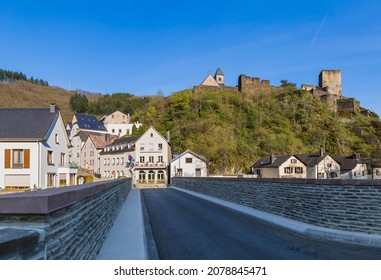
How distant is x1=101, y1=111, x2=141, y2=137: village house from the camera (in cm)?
8632

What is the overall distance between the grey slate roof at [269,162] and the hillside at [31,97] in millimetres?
45362

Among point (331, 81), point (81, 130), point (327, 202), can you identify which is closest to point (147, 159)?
point (81, 130)

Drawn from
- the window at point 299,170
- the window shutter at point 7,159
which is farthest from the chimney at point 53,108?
the window at point 299,170

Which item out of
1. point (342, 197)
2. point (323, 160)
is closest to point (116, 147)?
point (323, 160)

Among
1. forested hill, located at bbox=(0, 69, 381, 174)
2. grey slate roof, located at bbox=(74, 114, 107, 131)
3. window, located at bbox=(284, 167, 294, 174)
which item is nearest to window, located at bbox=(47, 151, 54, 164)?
forested hill, located at bbox=(0, 69, 381, 174)

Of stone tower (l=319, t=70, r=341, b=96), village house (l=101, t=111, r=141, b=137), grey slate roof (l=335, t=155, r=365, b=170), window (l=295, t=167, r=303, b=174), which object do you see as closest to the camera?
window (l=295, t=167, r=303, b=174)

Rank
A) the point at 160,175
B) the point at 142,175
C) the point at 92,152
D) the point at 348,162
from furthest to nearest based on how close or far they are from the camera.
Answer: the point at 92,152, the point at 348,162, the point at 160,175, the point at 142,175

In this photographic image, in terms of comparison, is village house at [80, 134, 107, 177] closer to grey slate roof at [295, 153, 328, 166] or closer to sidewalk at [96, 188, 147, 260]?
grey slate roof at [295, 153, 328, 166]

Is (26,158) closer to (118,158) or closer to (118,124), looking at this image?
(118,158)

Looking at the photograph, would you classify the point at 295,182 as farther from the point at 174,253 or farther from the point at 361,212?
the point at 174,253

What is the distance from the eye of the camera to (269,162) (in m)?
60.5

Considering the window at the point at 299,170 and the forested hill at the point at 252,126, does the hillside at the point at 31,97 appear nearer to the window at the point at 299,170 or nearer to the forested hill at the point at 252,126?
the forested hill at the point at 252,126

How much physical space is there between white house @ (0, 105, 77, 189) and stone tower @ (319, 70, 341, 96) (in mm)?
83641

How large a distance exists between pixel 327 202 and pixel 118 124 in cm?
8231
